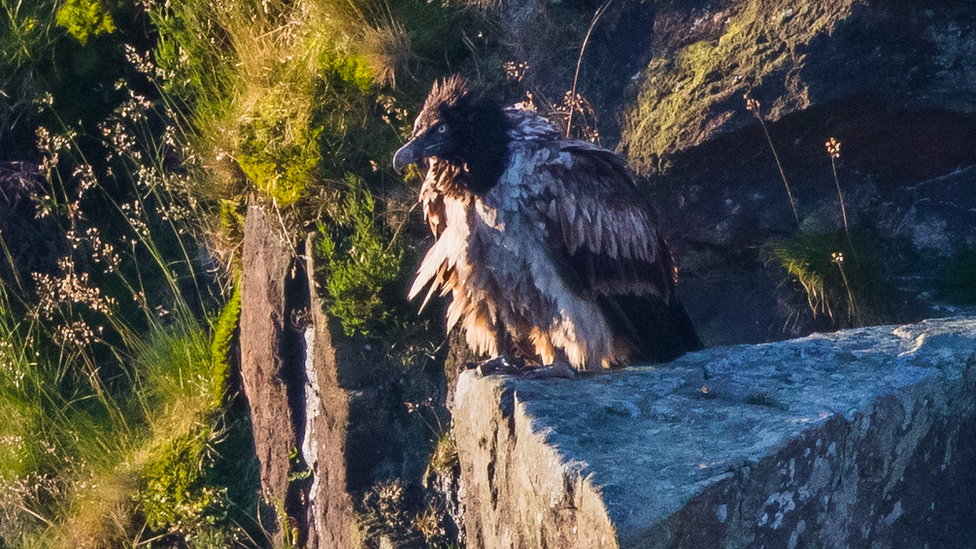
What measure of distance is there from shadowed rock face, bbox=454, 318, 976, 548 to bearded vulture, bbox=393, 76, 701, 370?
0.55 metres

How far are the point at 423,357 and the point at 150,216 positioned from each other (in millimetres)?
3067

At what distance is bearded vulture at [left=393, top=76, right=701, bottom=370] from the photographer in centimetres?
314

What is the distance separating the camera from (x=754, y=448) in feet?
6.20

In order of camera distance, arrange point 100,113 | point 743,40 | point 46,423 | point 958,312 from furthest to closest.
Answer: point 100,113
point 46,423
point 743,40
point 958,312

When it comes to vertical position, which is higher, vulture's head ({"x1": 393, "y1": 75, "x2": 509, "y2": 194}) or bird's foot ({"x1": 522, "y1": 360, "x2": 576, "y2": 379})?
vulture's head ({"x1": 393, "y1": 75, "x2": 509, "y2": 194})

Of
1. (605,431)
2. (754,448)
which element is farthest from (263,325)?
(754,448)

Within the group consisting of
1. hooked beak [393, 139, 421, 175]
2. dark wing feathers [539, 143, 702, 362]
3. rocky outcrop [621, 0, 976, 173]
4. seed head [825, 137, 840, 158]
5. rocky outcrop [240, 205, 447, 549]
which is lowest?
rocky outcrop [240, 205, 447, 549]

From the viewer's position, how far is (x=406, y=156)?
10.6ft

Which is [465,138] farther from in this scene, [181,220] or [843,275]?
[181,220]

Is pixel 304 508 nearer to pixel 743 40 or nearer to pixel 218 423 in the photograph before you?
pixel 218 423

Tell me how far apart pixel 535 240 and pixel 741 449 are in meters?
1.41

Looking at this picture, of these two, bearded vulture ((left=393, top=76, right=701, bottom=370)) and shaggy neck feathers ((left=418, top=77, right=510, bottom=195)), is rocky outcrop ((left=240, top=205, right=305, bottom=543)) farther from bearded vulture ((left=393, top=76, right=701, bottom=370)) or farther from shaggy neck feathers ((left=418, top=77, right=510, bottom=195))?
shaggy neck feathers ((left=418, top=77, right=510, bottom=195))

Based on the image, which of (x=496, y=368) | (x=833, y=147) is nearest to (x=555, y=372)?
(x=496, y=368)

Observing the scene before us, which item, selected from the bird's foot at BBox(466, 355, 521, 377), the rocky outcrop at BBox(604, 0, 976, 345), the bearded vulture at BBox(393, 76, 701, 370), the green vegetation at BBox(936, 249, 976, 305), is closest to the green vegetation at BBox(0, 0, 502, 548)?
the bearded vulture at BBox(393, 76, 701, 370)
